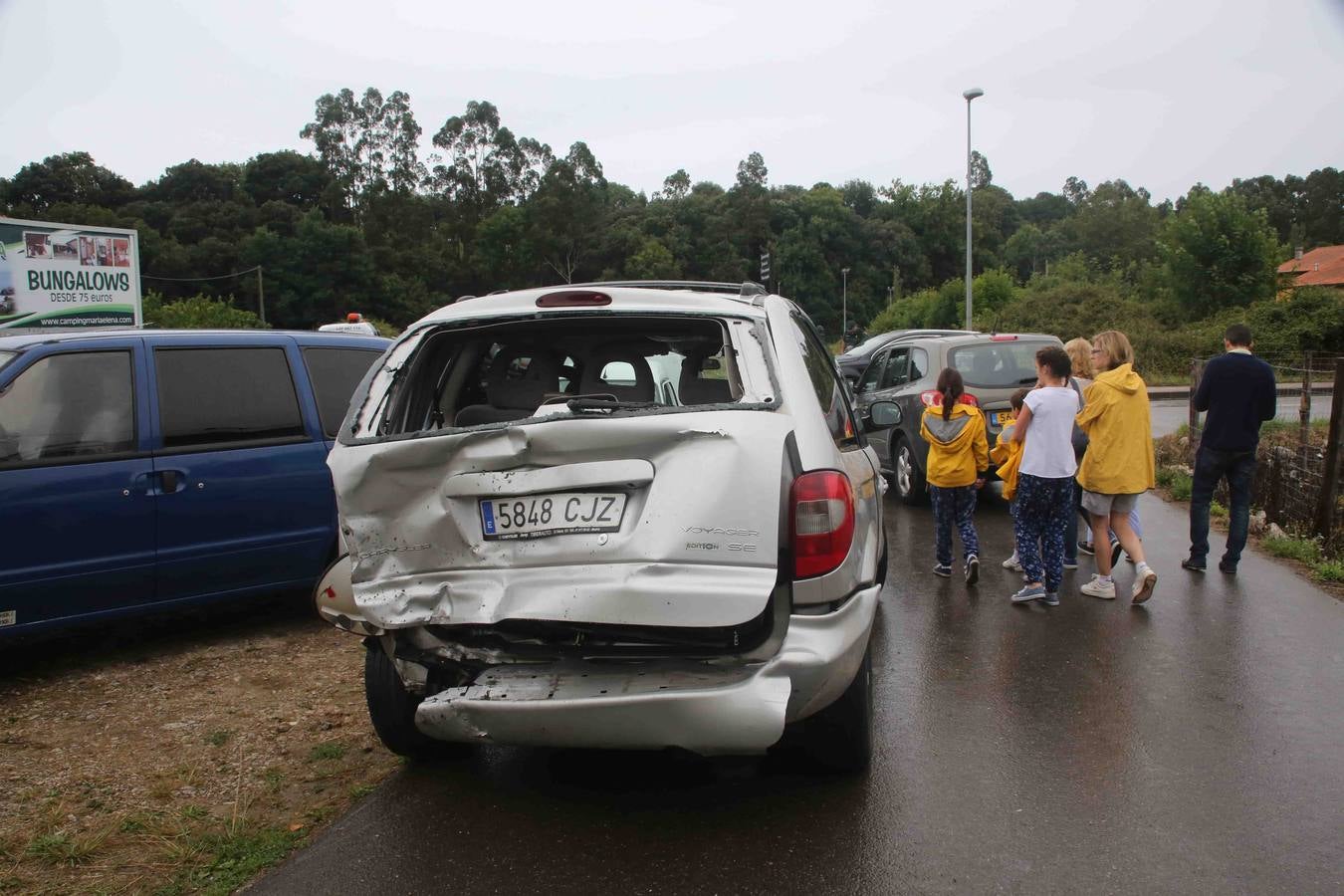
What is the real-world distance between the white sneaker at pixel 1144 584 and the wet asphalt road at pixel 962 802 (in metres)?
0.86

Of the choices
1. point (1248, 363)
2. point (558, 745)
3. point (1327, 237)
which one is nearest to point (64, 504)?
point (558, 745)

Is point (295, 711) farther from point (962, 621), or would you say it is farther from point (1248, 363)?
point (1248, 363)

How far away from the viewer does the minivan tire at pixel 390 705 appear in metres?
3.90

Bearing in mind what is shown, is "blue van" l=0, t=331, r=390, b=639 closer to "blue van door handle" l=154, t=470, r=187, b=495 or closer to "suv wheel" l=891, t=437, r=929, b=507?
"blue van door handle" l=154, t=470, r=187, b=495

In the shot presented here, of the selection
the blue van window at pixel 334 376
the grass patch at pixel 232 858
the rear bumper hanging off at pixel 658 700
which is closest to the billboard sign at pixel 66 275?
the blue van window at pixel 334 376

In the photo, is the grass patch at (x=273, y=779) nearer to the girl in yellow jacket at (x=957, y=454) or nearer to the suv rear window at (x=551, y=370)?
the suv rear window at (x=551, y=370)

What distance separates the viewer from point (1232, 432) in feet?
23.2

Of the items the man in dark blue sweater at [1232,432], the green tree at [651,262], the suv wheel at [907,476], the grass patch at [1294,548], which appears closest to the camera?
the man in dark blue sweater at [1232,432]

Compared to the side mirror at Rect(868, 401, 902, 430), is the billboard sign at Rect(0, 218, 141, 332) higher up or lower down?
higher up

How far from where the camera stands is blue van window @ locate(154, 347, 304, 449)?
5.67 metres

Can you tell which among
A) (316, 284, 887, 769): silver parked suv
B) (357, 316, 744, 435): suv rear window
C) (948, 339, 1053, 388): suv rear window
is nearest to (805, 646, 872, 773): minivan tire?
(316, 284, 887, 769): silver parked suv

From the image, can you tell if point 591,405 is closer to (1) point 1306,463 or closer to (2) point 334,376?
(2) point 334,376

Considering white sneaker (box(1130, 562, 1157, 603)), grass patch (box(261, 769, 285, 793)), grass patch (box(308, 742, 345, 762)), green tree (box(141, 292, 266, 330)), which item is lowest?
grass patch (box(261, 769, 285, 793))

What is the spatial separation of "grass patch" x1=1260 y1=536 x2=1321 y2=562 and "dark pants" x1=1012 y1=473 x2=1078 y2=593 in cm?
233
